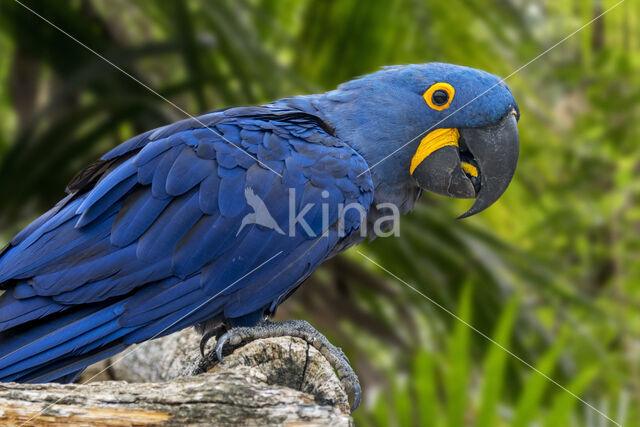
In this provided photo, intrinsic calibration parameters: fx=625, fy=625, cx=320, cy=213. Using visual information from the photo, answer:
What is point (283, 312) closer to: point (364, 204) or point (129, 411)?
point (364, 204)

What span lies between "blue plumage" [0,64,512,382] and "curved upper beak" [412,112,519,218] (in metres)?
0.05

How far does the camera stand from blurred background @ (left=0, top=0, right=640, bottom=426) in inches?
107

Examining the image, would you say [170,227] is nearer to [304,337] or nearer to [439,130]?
[304,337]

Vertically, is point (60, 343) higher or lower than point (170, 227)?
lower

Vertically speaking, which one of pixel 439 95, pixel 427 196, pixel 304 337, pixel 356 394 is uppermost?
pixel 427 196

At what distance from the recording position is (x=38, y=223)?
1506mm

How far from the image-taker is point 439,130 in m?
1.64

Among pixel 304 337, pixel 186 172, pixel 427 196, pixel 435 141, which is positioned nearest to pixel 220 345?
pixel 304 337

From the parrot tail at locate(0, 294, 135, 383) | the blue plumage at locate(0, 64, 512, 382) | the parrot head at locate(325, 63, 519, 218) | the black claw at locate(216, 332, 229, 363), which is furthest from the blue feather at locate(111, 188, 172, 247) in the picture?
the parrot head at locate(325, 63, 519, 218)

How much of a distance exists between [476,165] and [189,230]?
2.48 ft

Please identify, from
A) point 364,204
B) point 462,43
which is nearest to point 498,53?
point 462,43

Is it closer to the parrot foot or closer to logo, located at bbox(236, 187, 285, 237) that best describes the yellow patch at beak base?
logo, located at bbox(236, 187, 285, 237)

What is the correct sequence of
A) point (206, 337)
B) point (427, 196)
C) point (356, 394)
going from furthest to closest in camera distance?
point (427, 196) < point (206, 337) < point (356, 394)

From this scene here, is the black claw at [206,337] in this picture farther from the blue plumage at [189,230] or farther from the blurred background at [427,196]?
the blurred background at [427,196]
